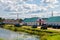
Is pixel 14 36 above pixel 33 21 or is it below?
below

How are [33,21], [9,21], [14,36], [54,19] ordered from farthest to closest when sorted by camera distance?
[14,36]
[9,21]
[33,21]
[54,19]

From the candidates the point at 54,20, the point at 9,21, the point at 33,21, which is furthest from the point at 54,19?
the point at 9,21

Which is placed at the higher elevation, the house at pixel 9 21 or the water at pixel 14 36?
the house at pixel 9 21

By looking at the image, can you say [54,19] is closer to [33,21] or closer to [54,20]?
[54,20]

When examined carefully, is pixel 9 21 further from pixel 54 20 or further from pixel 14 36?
pixel 54 20

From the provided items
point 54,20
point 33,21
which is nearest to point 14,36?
point 33,21

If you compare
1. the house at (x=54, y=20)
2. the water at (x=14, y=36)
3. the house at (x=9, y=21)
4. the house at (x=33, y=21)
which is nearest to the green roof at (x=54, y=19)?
the house at (x=54, y=20)

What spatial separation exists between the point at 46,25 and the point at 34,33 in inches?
35.4

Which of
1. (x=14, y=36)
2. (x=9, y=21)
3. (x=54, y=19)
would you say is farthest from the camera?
(x=14, y=36)

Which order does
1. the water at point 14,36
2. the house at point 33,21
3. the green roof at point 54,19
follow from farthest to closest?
the water at point 14,36 → the house at point 33,21 → the green roof at point 54,19

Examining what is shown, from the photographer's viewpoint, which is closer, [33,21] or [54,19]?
[54,19]

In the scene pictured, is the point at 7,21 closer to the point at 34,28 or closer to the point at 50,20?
the point at 34,28

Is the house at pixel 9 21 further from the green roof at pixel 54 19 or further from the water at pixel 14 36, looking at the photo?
the green roof at pixel 54 19

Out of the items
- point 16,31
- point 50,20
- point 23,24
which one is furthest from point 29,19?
point 16,31
